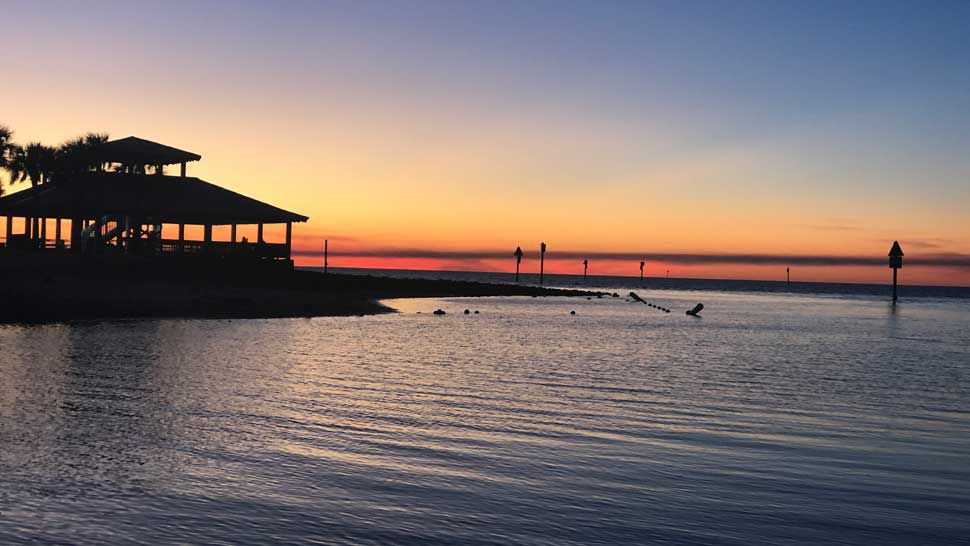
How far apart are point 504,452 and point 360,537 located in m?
3.33

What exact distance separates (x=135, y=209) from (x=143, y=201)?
41.5 inches

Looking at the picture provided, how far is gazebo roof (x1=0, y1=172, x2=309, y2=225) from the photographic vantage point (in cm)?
4075

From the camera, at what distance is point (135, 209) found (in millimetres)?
41000

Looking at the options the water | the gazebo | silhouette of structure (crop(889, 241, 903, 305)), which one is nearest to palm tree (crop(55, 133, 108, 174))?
the gazebo

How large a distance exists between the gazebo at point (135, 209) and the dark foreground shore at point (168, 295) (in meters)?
2.46

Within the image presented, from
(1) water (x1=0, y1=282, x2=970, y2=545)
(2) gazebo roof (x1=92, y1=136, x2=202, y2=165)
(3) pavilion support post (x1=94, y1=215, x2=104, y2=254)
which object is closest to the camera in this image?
(1) water (x1=0, y1=282, x2=970, y2=545)

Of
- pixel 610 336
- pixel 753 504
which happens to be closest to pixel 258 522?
pixel 753 504

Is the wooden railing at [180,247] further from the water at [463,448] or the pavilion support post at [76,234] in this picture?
the water at [463,448]

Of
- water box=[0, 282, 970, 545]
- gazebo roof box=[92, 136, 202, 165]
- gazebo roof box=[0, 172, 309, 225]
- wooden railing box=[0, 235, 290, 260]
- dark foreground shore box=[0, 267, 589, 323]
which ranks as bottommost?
water box=[0, 282, 970, 545]

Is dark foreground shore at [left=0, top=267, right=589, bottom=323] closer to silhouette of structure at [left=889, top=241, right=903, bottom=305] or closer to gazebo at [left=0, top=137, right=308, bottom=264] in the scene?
gazebo at [left=0, top=137, right=308, bottom=264]

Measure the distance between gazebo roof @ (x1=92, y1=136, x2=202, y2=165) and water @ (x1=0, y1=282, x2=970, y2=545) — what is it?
2554 cm

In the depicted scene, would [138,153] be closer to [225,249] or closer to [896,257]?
[225,249]

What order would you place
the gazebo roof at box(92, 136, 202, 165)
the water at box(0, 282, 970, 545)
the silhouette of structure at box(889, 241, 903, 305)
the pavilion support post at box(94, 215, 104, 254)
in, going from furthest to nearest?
the silhouette of structure at box(889, 241, 903, 305), the gazebo roof at box(92, 136, 202, 165), the pavilion support post at box(94, 215, 104, 254), the water at box(0, 282, 970, 545)

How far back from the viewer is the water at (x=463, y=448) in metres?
6.09
